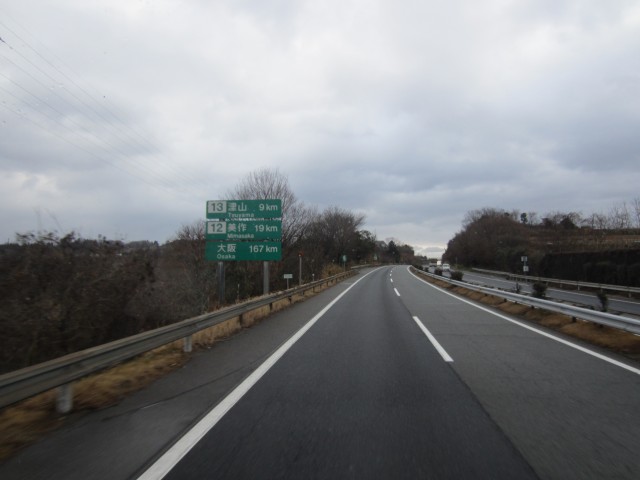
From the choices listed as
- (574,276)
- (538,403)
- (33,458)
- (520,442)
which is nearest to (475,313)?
(538,403)

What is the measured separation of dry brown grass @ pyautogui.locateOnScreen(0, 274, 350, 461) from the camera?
479 centimetres

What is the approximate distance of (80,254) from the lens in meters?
12.4

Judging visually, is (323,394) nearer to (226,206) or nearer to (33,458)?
(33,458)

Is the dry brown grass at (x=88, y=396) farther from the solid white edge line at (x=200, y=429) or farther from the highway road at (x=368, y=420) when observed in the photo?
the solid white edge line at (x=200, y=429)

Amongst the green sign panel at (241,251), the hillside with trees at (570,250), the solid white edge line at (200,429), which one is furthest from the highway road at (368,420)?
the hillside with trees at (570,250)

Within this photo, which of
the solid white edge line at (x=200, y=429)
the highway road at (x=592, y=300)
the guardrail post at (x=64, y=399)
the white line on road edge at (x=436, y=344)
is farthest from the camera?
the highway road at (x=592, y=300)

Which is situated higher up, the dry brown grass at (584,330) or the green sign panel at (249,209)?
the green sign panel at (249,209)

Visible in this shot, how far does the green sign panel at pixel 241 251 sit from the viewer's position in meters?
20.4

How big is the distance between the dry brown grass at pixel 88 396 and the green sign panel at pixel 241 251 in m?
10.4

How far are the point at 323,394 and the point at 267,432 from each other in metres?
1.51

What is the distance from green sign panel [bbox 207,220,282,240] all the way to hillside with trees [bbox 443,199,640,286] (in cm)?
2754

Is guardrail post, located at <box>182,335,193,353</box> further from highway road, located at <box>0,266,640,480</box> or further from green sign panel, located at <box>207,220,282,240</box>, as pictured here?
green sign panel, located at <box>207,220,282,240</box>

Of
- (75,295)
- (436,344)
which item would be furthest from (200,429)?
(75,295)

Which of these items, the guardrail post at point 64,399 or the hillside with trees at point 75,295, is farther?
the hillside with trees at point 75,295
